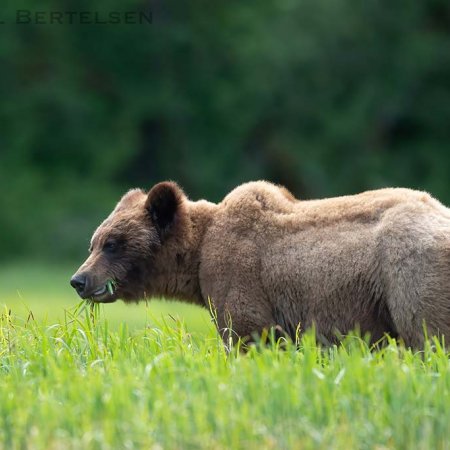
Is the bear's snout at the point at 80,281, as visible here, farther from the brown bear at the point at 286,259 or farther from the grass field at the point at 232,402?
the grass field at the point at 232,402

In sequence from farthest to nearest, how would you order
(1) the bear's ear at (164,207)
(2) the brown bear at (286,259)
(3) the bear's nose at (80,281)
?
(1) the bear's ear at (164,207) → (3) the bear's nose at (80,281) → (2) the brown bear at (286,259)

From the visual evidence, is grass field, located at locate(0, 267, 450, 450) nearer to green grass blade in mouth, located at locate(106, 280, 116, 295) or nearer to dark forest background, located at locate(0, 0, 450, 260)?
green grass blade in mouth, located at locate(106, 280, 116, 295)

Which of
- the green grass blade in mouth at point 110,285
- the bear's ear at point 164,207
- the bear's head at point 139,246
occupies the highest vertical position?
the bear's ear at point 164,207

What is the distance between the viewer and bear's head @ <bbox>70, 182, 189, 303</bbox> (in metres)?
8.88

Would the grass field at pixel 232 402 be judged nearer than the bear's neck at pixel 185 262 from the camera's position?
Yes

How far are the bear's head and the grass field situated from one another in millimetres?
1250

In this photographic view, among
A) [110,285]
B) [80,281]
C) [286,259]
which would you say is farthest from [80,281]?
[286,259]

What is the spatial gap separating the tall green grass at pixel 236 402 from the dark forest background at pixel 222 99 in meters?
27.3

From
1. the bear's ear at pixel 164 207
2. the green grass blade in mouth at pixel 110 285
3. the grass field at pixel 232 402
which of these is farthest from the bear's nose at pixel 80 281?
the grass field at pixel 232 402

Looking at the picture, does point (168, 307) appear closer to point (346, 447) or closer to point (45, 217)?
point (45, 217)

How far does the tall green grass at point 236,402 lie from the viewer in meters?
6.05

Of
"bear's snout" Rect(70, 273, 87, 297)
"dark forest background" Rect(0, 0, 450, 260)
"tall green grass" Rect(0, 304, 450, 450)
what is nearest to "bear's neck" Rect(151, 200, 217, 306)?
"bear's snout" Rect(70, 273, 87, 297)

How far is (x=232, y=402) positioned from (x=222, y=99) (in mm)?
30068

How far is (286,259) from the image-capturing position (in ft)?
27.3
